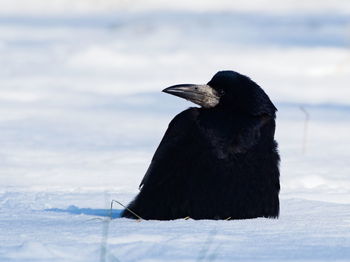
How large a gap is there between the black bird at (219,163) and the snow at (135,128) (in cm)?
21

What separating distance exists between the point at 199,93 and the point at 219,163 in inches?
17.1

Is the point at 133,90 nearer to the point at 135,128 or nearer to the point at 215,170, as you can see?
the point at 135,128

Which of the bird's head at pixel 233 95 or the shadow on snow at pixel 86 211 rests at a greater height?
the bird's head at pixel 233 95

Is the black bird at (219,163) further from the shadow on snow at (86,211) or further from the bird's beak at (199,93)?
the shadow on snow at (86,211)

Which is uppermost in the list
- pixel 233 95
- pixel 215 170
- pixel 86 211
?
pixel 233 95

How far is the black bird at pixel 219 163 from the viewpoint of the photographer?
4.56 meters

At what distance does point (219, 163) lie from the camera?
14.9 ft

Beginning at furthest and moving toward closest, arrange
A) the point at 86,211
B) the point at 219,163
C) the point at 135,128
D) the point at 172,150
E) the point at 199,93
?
1. the point at 135,128
2. the point at 86,211
3. the point at 199,93
4. the point at 172,150
5. the point at 219,163

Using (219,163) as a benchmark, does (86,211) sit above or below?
below

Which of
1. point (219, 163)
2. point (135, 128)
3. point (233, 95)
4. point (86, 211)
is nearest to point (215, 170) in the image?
point (219, 163)

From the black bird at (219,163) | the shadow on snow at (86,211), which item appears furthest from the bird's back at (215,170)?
the shadow on snow at (86,211)

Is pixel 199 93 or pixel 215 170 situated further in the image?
pixel 199 93

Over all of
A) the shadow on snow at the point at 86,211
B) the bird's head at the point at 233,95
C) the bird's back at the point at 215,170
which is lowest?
the shadow on snow at the point at 86,211

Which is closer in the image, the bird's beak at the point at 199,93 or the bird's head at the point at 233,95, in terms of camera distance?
the bird's head at the point at 233,95
